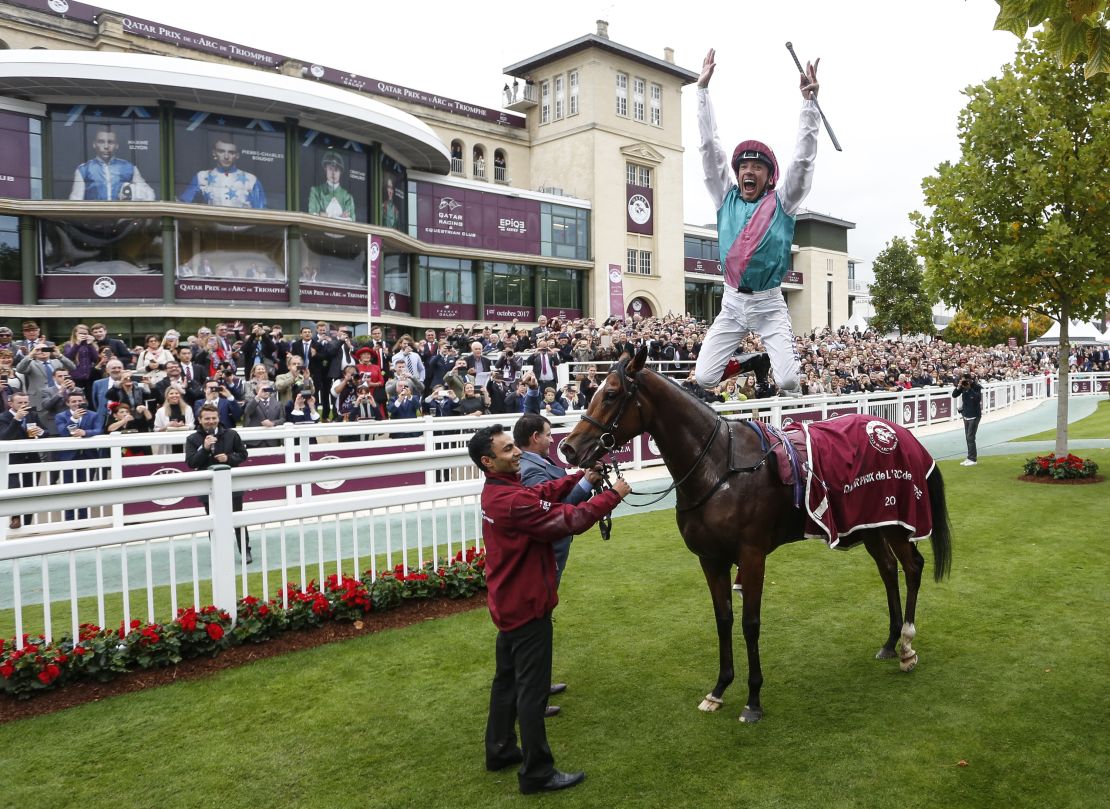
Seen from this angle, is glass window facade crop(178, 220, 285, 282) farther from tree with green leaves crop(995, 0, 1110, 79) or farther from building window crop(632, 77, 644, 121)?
tree with green leaves crop(995, 0, 1110, 79)

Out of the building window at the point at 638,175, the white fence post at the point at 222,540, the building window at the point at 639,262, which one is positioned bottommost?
the white fence post at the point at 222,540

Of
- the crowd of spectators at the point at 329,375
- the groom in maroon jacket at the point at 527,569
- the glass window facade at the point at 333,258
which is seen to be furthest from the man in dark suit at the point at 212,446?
the glass window facade at the point at 333,258

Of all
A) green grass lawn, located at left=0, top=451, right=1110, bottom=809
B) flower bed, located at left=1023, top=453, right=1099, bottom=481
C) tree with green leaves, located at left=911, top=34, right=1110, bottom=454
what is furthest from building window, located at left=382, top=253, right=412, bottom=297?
green grass lawn, located at left=0, top=451, right=1110, bottom=809

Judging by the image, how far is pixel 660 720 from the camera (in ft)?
13.1

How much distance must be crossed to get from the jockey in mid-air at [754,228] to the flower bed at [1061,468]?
7.52m

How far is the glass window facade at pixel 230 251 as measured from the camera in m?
25.6

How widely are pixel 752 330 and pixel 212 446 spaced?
5161 millimetres

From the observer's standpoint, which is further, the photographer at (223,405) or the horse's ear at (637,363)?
the photographer at (223,405)

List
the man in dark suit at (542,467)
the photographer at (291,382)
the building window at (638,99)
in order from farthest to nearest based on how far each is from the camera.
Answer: the building window at (638,99) → the photographer at (291,382) → the man in dark suit at (542,467)

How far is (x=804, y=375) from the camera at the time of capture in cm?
1727

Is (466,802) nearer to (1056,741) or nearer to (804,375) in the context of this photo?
(1056,741)

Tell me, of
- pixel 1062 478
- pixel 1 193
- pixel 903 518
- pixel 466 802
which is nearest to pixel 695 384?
pixel 903 518

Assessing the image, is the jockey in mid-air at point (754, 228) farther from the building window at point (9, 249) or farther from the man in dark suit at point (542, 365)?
the building window at point (9, 249)

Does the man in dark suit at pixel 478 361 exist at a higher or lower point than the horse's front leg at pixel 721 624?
higher
